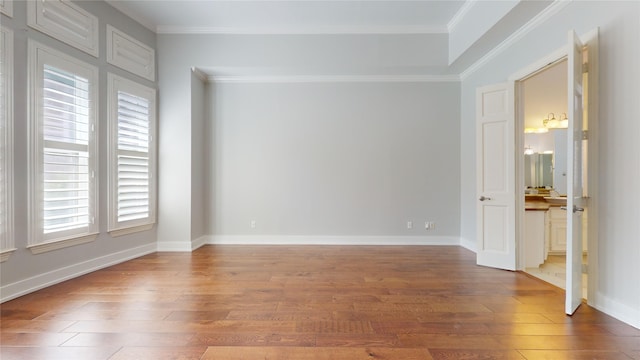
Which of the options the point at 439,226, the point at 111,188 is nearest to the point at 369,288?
the point at 439,226

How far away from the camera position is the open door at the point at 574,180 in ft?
8.27

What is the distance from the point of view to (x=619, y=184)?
2514mm

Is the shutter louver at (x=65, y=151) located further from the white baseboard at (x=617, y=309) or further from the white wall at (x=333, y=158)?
the white baseboard at (x=617, y=309)

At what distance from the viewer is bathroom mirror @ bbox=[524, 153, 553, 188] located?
611cm

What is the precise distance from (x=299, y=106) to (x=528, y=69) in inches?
133

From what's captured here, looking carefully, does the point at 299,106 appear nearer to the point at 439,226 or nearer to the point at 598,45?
the point at 439,226

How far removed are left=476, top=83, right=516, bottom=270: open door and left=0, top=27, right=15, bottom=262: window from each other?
535cm

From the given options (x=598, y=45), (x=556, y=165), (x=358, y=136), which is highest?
(x=598, y=45)

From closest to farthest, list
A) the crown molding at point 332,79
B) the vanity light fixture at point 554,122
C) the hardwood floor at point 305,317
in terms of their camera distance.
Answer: the hardwood floor at point 305,317 → the crown molding at point 332,79 → the vanity light fixture at point 554,122

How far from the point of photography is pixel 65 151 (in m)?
3.46

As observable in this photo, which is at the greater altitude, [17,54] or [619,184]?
[17,54]

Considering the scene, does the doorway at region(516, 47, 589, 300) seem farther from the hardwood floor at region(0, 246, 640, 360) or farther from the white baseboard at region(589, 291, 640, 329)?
the hardwood floor at region(0, 246, 640, 360)

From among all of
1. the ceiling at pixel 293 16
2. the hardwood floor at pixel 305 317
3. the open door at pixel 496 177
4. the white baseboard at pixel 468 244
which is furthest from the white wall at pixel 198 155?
the white baseboard at pixel 468 244

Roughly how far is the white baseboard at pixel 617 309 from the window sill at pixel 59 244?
5474 millimetres
